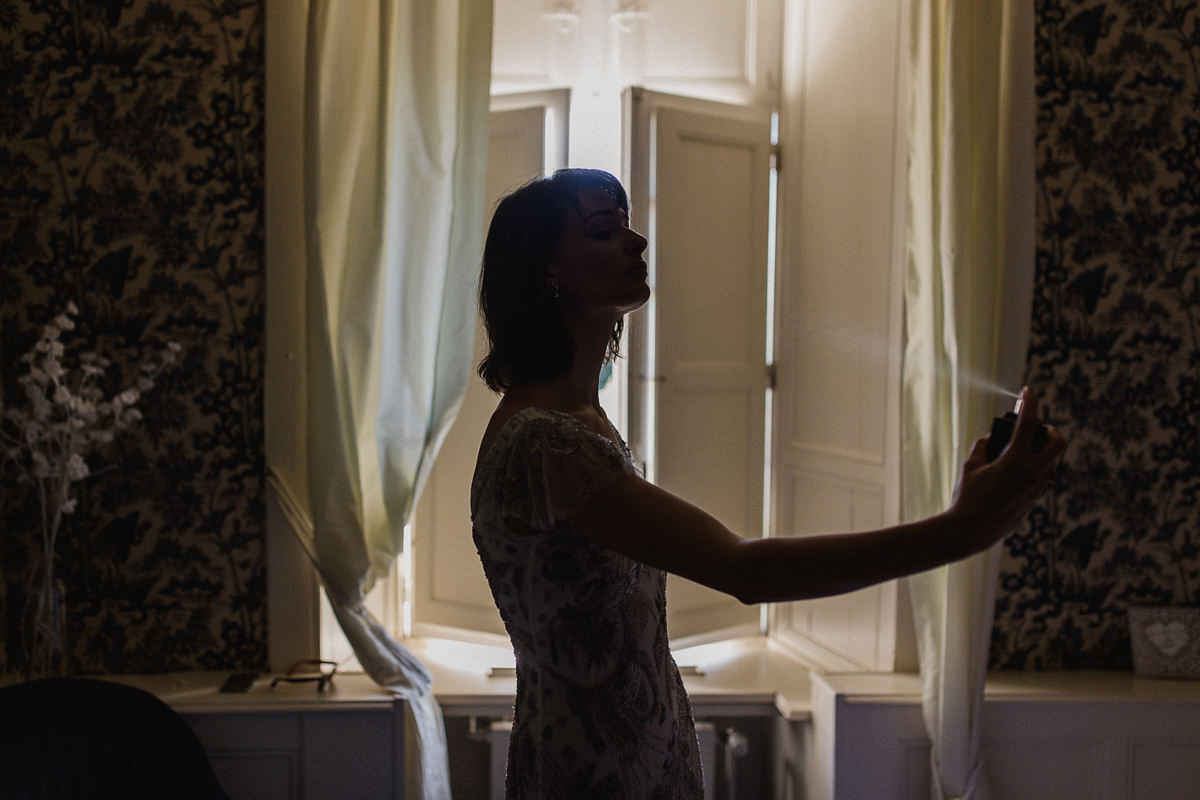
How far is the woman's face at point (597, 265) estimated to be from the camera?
3.67ft

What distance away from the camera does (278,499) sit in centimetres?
256

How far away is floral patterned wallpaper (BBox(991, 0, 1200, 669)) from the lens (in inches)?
105

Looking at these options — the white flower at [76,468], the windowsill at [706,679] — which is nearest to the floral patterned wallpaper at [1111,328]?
the windowsill at [706,679]

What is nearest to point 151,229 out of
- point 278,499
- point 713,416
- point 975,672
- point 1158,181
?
point 278,499

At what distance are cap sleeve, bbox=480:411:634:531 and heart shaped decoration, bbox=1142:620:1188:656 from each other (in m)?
2.28

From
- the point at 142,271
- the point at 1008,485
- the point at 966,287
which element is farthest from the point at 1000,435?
the point at 142,271

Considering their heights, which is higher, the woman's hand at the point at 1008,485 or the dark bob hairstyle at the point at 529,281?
the dark bob hairstyle at the point at 529,281

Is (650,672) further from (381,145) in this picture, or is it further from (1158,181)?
(1158,181)

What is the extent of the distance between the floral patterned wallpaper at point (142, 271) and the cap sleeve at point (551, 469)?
5.86 ft

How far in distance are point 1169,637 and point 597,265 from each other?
7.43 ft

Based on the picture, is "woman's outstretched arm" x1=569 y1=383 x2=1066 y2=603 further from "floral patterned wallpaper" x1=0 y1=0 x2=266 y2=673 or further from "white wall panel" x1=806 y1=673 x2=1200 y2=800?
"floral patterned wallpaper" x1=0 y1=0 x2=266 y2=673

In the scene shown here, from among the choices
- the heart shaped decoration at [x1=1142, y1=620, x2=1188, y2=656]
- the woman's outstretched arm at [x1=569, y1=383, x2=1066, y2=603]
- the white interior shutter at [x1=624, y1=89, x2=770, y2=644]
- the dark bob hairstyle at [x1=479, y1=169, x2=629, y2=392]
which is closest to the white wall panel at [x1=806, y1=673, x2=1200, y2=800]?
the heart shaped decoration at [x1=1142, y1=620, x2=1188, y2=656]

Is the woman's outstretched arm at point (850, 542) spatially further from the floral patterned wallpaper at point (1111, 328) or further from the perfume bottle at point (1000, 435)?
the floral patterned wallpaper at point (1111, 328)

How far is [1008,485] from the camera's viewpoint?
2.72 feet
